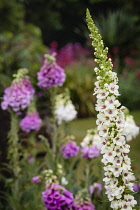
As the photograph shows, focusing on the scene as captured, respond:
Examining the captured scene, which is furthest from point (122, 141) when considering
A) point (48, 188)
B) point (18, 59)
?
point (18, 59)

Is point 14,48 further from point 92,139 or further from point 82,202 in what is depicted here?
point 82,202

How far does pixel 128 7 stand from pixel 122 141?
12.1 metres

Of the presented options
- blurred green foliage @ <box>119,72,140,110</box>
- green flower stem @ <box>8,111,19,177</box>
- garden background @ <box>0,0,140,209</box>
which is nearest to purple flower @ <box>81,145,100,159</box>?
green flower stem @ <box>8,111,19,177</box>

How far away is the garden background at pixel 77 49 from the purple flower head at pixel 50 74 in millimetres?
651

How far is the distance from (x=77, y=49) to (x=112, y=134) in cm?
1172

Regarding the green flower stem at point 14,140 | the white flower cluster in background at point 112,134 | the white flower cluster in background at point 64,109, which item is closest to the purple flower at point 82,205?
the white flower cluster in background at point 112,134

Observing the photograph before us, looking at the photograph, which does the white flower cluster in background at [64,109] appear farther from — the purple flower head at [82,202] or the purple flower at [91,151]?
the purple flower head at [82,202]

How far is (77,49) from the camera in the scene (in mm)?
13422

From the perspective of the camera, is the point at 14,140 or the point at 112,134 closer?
the point at 112,134

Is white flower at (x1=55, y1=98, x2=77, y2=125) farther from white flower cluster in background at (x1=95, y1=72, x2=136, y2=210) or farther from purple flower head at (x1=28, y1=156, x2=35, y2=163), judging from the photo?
white flower cluster in background at (x1=95, y1=72, x2=136, y2=210)

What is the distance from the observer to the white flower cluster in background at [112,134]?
6.02 ft

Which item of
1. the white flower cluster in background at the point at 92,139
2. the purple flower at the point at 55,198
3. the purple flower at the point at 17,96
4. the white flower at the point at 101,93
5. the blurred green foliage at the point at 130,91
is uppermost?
the blurred green foliage at the point at 130,91

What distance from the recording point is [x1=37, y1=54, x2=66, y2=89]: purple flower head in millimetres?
3287

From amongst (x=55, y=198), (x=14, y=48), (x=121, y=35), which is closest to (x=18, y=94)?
(x=55, y=198)
